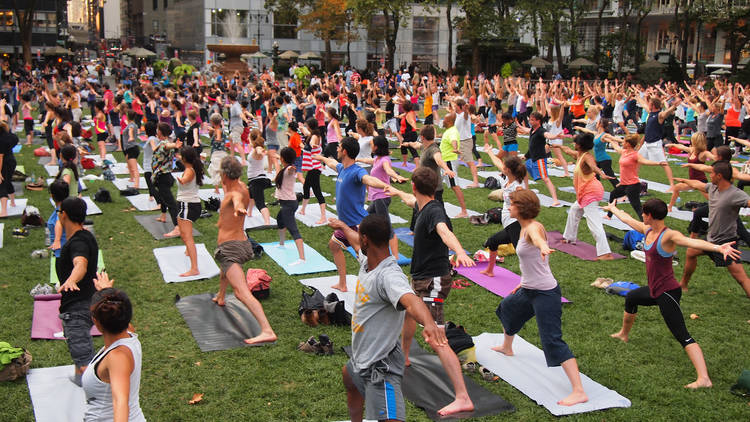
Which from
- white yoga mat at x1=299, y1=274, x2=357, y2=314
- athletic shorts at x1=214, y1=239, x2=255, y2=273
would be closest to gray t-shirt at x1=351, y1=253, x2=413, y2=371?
athletic shorts at x1=214, y1=239, x2=255, y2=273

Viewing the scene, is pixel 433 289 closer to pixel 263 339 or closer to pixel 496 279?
pixel 263 339

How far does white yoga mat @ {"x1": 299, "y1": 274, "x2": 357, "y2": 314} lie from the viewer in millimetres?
8369

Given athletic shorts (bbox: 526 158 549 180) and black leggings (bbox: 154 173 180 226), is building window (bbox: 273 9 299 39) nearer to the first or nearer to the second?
athletic shorts (bbox: 526 158 549 180)

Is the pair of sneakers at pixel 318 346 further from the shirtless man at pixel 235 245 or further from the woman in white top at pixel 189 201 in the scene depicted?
the woman in white top at pixel 189 201

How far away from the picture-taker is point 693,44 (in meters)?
61.6

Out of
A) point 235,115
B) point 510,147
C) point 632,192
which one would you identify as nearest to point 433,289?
point 632,192

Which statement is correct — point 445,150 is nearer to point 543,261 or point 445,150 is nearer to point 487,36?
point 543,261

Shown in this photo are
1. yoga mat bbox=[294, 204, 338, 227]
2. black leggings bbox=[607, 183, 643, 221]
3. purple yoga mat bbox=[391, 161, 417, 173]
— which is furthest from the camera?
purple yoga mat bbox=[391, 161, 417, 173]

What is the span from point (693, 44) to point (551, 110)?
2070 inches

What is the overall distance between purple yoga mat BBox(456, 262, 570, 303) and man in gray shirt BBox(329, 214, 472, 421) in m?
4.43

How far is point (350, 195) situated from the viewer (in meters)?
8.33

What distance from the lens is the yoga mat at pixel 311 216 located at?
12281mm

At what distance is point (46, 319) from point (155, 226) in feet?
14.4

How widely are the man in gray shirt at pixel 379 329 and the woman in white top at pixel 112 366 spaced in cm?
137
